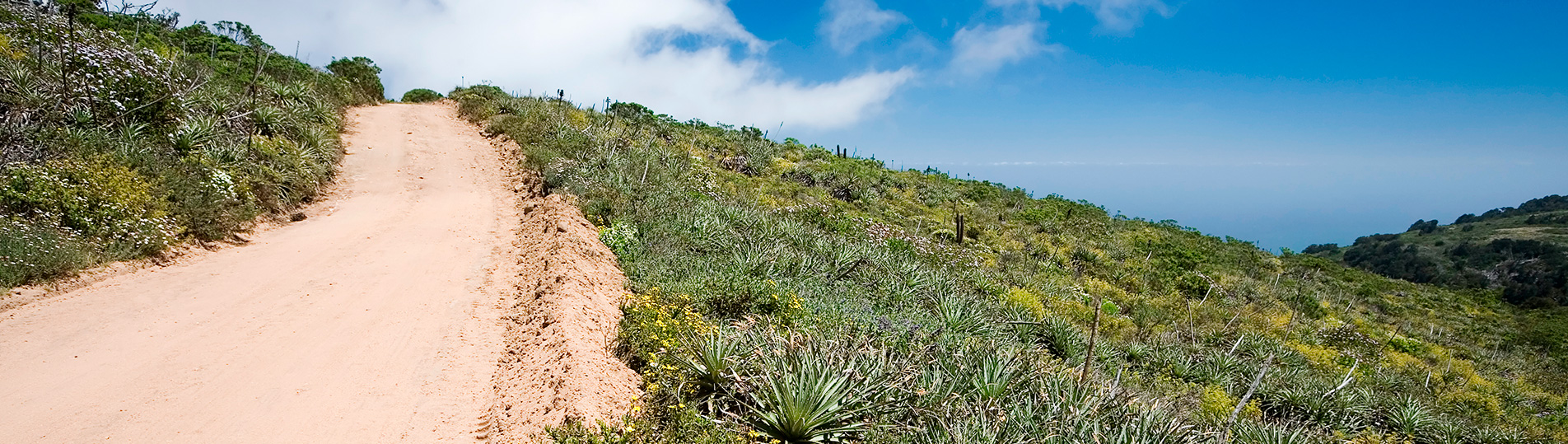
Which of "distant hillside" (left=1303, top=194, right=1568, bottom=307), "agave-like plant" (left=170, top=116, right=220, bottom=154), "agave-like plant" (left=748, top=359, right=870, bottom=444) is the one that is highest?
"agave-like plant" (left=170, top=116, right=220, bottom=154)

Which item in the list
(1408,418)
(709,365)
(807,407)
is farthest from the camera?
(1408,418)

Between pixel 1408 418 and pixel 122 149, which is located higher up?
pixel 122 149

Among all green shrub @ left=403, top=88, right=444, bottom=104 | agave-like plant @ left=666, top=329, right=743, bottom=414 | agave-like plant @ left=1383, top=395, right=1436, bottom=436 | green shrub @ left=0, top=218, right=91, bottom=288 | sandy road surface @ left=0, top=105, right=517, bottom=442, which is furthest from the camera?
green shrub @ left=403, top=88, right=444, bottom=104

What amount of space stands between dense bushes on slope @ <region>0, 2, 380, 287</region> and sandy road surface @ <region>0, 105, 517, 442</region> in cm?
58

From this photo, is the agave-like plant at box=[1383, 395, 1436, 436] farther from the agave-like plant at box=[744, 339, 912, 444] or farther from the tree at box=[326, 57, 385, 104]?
the tree at box=[326, 57, 385, 104]

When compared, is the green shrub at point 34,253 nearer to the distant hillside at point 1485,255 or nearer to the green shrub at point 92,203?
the green shrub at point 92,203

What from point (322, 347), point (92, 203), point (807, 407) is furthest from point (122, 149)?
point (807, 407)

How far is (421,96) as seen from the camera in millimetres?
24406

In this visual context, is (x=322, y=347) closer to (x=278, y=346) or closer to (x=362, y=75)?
(x=278, y=346)

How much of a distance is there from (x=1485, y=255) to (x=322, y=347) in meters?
63.0

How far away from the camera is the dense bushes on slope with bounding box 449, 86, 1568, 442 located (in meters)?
4.56

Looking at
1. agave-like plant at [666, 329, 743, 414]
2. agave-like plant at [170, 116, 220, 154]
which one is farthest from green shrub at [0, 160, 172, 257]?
agave-like plant at [666, 329, 743, 414]

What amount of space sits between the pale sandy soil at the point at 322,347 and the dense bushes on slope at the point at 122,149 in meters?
A: 0.54

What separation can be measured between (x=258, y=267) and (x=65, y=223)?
1711mm
